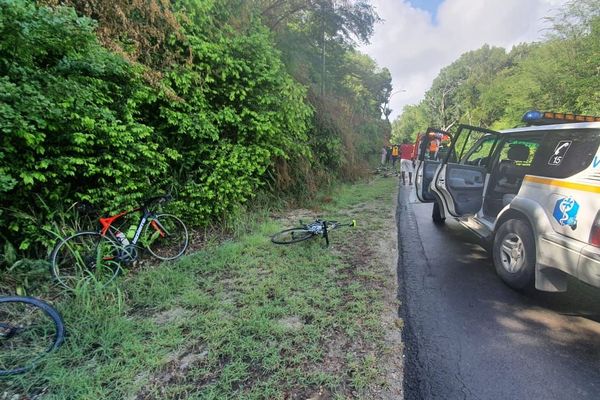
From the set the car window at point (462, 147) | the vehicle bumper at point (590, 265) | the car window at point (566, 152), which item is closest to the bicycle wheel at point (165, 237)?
the vehicle bumper at point (590, 265)

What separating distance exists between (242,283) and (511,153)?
4.90 meters

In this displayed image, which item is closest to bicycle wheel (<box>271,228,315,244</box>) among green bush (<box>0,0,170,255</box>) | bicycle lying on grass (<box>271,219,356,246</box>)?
bicycle lying on grass (<box>271,219,356,246</box>)

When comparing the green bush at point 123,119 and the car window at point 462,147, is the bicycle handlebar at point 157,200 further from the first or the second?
the car window at point 462,147

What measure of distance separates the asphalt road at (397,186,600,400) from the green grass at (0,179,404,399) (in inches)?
15.3

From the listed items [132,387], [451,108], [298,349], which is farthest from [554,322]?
[451,108]

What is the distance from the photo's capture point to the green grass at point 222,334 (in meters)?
1.88

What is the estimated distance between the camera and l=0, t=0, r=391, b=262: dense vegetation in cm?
249

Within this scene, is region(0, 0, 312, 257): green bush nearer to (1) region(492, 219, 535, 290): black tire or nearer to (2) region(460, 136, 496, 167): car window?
(2) region(460, 136, 496, 167): car window

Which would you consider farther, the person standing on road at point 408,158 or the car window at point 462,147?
the person standing on road at point 408,158

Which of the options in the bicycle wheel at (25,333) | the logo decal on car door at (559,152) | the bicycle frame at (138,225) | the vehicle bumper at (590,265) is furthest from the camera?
the bicycle frame at (138,225)

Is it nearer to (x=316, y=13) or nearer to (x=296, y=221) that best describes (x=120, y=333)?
(x=296, y=221)

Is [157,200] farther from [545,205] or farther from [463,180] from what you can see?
[463,180]

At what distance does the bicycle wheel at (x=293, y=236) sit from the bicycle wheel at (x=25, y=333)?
2724 mm

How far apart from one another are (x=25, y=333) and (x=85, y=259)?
1.10 m
